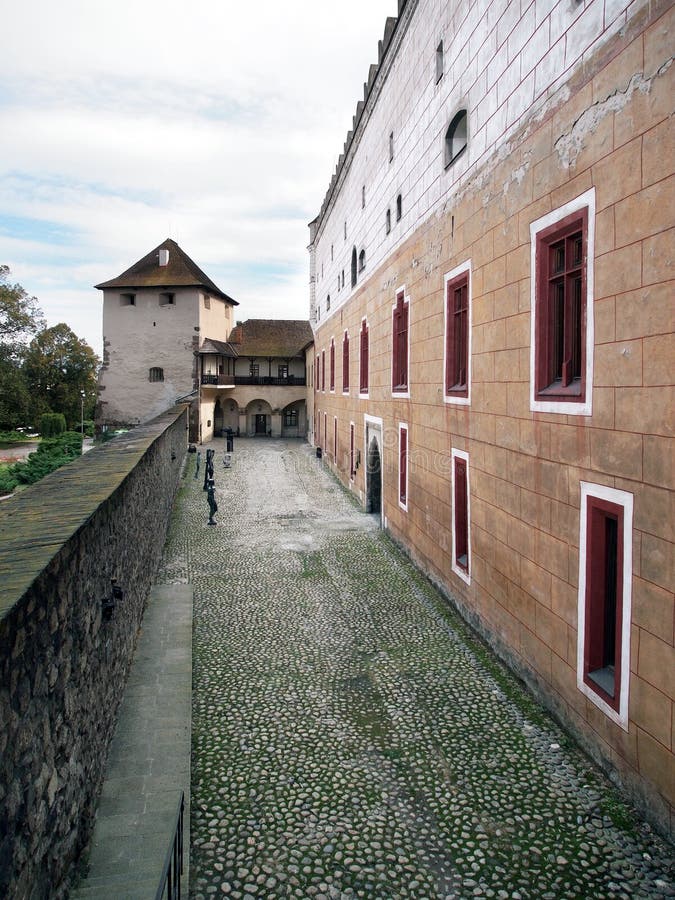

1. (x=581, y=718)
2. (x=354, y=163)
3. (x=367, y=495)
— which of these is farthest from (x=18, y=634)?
(x=354, y=163)

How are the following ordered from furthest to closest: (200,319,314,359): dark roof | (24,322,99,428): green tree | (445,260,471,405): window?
1. (24,322,99,428): green tree
2. (200,319,314,359): dark roof
3. (445,260,471,405): window

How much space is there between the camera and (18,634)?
3.42m

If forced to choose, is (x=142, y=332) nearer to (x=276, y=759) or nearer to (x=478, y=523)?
(x=478, y=523)

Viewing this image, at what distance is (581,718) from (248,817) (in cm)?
326

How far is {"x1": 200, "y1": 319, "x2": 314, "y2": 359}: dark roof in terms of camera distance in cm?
4291

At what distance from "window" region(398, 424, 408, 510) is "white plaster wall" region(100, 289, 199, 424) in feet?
82.1

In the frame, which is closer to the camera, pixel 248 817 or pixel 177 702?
pixel 248 817

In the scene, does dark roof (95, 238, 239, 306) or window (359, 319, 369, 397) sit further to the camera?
dark roof (95, 238, 239, 306)

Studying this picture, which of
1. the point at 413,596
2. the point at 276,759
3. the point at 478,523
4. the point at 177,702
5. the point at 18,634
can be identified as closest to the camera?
the point at 18,634

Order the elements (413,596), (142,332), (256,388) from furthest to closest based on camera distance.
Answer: (256,388)
(142,332)
(413,596)

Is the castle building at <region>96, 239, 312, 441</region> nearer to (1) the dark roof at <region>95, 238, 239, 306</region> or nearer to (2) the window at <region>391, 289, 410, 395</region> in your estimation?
(1) the dark roof at <region>95, 238, 239, 306</region>

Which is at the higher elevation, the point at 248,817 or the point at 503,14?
the point at 503,14

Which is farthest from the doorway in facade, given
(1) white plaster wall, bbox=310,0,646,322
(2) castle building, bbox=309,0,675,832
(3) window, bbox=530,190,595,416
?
(3) window, bbox=530,190,595,416

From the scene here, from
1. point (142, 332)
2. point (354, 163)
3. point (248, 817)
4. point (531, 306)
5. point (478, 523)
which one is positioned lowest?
point (248, 817)
